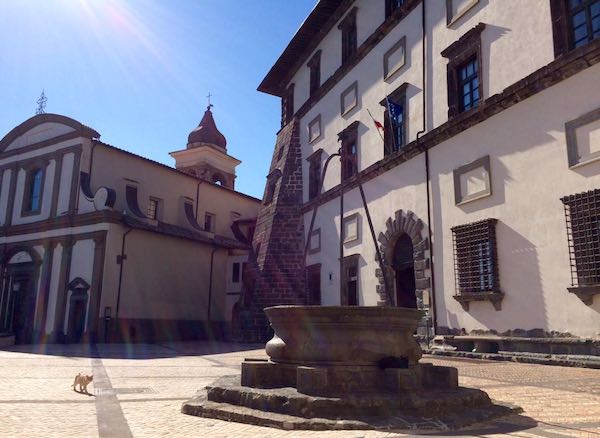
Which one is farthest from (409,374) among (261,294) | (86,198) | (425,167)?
(86,198)

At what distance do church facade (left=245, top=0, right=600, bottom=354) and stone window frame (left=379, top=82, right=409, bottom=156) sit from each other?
0.07 meters

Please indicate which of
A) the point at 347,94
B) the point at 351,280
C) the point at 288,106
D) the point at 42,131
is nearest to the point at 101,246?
the point at 42,131

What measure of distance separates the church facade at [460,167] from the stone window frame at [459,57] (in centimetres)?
4

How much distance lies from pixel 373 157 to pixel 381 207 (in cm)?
208

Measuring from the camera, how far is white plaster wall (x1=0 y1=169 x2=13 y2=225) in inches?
1228

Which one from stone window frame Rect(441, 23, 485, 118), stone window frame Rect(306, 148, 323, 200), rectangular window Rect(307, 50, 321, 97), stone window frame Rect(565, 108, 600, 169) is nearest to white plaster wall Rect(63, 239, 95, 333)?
stone window frame Rect(306, 148, 323, 200)

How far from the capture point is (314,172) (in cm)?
2406

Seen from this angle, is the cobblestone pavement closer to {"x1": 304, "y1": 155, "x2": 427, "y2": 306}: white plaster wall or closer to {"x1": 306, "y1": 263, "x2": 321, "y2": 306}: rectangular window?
{"x1": 304, "y1": 155, "x2": 427, "y2": 306}: white plaster wall

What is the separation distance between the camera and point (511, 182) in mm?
12617

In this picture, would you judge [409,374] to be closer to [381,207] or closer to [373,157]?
[381,207]

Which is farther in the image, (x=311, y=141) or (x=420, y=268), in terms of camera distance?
(x=311, y=141)

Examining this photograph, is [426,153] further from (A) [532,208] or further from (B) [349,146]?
(B) [349,146]

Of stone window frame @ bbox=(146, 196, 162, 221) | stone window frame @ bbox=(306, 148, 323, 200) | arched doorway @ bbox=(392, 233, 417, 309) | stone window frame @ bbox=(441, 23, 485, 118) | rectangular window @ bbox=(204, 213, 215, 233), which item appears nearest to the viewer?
stone window frame @ bbox=(441, 23, 485, 118)

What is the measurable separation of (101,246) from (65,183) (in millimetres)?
5324
